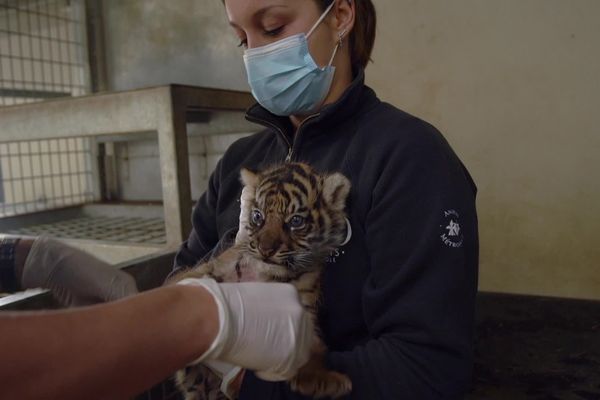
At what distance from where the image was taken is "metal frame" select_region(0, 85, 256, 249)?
1802 mm

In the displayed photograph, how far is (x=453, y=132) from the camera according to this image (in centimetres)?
267

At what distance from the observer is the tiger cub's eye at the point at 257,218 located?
0.89 meters

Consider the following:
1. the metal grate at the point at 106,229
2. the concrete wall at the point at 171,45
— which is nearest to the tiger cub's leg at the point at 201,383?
the metal grate at the point at 106,229

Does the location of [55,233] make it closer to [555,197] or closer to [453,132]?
[453,132]

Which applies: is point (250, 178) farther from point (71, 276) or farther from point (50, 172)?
point (50, 172)

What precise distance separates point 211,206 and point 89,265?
319 mm

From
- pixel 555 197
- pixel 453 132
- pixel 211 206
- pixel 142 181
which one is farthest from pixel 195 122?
pixel 555 197

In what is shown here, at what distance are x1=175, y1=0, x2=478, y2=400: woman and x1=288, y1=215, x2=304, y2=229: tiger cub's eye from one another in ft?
0.28

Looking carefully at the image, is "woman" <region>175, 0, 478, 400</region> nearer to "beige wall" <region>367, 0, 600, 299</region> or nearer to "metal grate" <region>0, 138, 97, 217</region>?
"beige wall" <region>367, 0, 600, 299</region>

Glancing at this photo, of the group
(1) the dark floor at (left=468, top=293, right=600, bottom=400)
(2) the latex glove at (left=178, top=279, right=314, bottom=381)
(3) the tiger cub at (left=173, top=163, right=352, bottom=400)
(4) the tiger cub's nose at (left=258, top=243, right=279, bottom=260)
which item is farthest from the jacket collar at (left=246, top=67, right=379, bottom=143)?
(1) the dark floor at (left=468, top=293, right=600, bottom=400)

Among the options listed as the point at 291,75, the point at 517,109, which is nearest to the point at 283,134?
the point at 291,75

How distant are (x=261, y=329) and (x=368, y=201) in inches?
12.9

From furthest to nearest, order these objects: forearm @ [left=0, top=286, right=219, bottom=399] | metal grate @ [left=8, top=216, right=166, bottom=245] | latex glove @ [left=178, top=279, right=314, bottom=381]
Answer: metal grate @ [left=8, top=216, right=166, bottom=245], latex glove @ [left=178, top=279, right=314, bottom=381], forearm @ [left=0, top=286, right=219, bottom=399]

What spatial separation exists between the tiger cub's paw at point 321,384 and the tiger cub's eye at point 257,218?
0.27 meters
